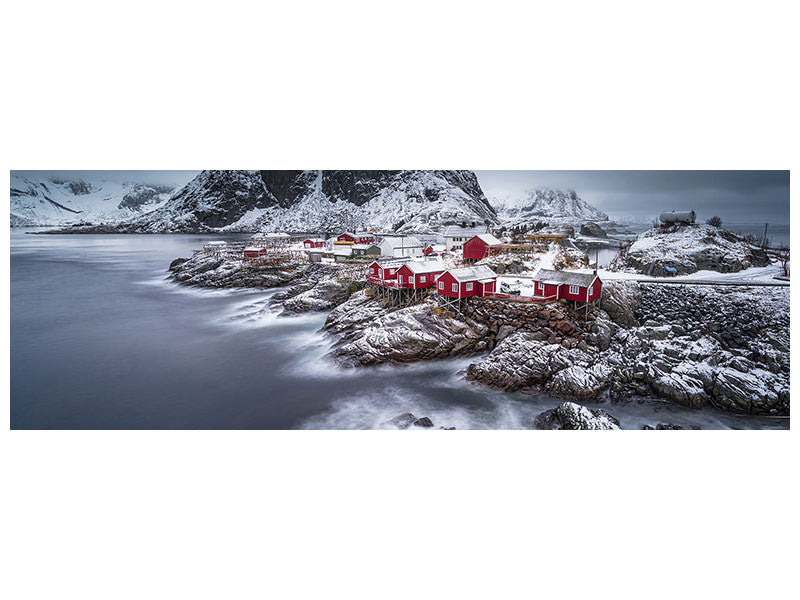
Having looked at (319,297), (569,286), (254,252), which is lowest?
(319,297)

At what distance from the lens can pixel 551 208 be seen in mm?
6273

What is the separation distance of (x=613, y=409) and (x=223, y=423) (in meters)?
5.33

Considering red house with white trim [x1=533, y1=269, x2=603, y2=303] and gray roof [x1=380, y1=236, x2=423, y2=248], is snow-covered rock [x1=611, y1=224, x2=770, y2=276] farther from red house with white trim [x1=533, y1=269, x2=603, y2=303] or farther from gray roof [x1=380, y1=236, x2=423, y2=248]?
gray roof [x1=380, y1=236, x2=423, y2=248]

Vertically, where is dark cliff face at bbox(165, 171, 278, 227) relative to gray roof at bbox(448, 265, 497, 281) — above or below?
above

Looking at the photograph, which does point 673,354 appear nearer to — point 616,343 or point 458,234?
point 616,343

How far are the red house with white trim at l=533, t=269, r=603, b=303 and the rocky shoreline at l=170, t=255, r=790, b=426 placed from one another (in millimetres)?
255

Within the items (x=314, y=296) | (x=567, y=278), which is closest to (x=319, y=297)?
(x=314, y=296)

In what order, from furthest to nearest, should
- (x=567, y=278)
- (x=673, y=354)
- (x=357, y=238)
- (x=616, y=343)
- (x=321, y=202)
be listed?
(x=357, y=238), (x=321, y=202), (x=567, y=278), (x=616, y=343), (x=673, y=354)

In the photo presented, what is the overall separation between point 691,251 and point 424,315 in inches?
214

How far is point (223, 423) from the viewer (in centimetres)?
421

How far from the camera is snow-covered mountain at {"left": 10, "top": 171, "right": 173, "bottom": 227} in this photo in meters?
4.65

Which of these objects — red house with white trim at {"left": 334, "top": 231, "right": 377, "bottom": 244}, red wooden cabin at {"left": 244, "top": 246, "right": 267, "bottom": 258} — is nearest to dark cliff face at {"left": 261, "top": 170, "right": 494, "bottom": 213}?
red house with white trim at {"left": 334, "top": 231, "right": 377, "bottom": 244}

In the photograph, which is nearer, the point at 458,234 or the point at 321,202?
the point at 321,202

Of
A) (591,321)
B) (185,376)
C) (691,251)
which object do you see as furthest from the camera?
(691,251)
